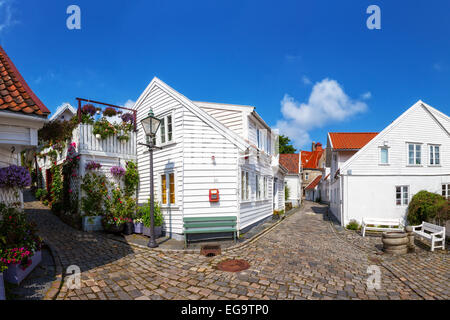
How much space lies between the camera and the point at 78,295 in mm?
4426

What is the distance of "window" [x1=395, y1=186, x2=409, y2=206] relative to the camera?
13.1m

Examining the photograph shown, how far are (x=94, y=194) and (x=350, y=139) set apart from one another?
19.4 metres

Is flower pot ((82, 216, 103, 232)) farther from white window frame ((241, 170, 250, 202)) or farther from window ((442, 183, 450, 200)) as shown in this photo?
window ((442, 183, 450, 200))

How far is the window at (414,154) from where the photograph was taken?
13.2 meters

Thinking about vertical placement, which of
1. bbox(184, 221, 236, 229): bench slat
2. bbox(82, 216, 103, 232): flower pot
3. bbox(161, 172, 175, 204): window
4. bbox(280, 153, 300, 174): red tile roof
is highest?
bbox(280, 153, 300, 174): red tile roof

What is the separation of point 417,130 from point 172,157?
46.4 feet

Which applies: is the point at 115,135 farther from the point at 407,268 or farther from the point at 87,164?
the point at 407,268

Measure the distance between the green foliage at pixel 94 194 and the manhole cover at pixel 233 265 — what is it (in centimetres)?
669

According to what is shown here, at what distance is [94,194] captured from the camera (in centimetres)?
1020

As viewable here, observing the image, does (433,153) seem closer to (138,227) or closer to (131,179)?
(138,227)

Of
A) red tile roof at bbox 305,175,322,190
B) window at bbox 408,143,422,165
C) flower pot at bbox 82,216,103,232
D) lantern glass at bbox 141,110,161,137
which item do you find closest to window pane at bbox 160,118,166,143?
lantern glass at bbox 141,110,161,137

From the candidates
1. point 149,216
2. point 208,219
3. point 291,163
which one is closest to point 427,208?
point 208,219

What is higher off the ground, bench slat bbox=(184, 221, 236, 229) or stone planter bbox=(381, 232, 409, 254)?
bench slat bbox=(184, 221, 236, 229)

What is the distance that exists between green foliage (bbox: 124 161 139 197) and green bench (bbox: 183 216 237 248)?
4.33m
